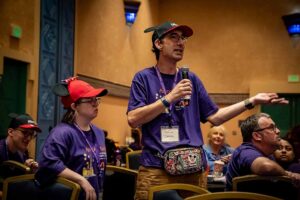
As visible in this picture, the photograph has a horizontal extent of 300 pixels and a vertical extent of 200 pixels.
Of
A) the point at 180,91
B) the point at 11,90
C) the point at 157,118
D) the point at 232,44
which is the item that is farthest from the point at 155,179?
the point at 232,44

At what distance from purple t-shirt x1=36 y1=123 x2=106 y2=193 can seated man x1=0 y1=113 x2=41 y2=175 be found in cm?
145

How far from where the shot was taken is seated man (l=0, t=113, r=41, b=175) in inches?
152

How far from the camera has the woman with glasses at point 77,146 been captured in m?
2.26

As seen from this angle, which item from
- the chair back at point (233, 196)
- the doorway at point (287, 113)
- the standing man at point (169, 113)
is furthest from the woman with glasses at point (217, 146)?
the doorway at point (287, 113)

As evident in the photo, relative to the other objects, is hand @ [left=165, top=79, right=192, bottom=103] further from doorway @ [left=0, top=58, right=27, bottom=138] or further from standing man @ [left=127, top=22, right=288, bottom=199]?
doorway @ [left=0, top=58, right=27, bottom=138]

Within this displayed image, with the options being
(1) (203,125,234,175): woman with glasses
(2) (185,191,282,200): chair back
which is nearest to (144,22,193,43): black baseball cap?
(2) (185,191,282,200): chair back

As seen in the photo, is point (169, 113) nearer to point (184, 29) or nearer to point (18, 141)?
point (184, 29)

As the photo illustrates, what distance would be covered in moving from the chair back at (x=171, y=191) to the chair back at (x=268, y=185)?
1.69 feet

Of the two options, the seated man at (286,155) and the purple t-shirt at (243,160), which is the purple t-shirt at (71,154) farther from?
the seated man at (286,155)

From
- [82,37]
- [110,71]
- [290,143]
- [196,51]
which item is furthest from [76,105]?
[196,51]

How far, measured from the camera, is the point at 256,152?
269 centimetres

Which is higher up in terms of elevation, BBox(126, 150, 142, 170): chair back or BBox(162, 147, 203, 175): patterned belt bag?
BBox(162, 147, 203, 175): patterned belt bag

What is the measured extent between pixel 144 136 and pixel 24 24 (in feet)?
11.8

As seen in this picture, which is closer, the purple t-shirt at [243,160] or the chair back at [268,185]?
the chair back at [268,185]
